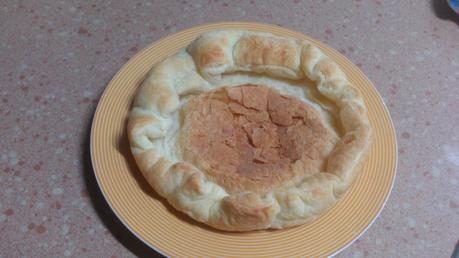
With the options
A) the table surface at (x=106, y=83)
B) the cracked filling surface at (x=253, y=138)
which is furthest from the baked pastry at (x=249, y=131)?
the table surface at (x=106, y=83)

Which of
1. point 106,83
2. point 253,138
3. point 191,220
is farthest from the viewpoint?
point 106,83

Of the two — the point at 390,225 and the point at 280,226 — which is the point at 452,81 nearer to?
the point at 390,225

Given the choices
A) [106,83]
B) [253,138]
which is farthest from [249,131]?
[106,83]

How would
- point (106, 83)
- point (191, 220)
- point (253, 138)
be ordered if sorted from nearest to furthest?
point (191, 220), point (253, 138), point (106, 83)

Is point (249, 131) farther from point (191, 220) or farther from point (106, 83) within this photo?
point (106, 83)

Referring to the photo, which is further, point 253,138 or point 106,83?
point 106,83

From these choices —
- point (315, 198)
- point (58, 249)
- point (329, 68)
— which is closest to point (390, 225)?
point (315, 198)
